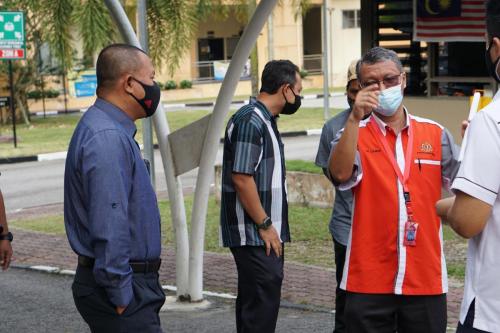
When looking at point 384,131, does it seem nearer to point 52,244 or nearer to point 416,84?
point 52,244

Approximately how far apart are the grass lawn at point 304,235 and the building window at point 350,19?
3614 centimetres

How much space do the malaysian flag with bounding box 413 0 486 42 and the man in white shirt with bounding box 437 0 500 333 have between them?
831cm

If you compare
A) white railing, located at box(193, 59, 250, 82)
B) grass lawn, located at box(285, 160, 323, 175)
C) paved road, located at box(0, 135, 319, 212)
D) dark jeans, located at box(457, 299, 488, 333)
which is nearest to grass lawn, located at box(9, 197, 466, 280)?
grass lawn, located at box(285, 160, 323, 175)

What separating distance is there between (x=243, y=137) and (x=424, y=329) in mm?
1548

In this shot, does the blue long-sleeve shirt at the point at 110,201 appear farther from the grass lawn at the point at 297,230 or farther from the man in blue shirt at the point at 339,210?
the grass lawn at the point at 297,230

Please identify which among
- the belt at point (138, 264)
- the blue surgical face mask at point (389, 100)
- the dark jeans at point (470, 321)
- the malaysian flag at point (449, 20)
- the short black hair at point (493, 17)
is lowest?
the dark jeans at point (470, 321)

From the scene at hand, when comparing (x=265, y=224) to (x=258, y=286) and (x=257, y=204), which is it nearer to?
(x=257, y=204)

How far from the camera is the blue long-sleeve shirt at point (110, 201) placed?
13.1 ft

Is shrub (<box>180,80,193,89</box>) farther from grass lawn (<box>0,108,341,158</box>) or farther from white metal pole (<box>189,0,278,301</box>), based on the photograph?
white metal pole (<box>189,0,278,301</box>)

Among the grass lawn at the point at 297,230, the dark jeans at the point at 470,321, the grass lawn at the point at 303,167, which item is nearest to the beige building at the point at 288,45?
the grass lawn at the point at 303,167

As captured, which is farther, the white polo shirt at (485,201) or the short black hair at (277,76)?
the short black hair at (277,76)

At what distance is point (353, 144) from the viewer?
450cm

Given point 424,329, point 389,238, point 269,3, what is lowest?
point 424,329

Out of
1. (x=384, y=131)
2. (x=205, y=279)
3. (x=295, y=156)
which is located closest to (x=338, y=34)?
(x=295, y=156)
